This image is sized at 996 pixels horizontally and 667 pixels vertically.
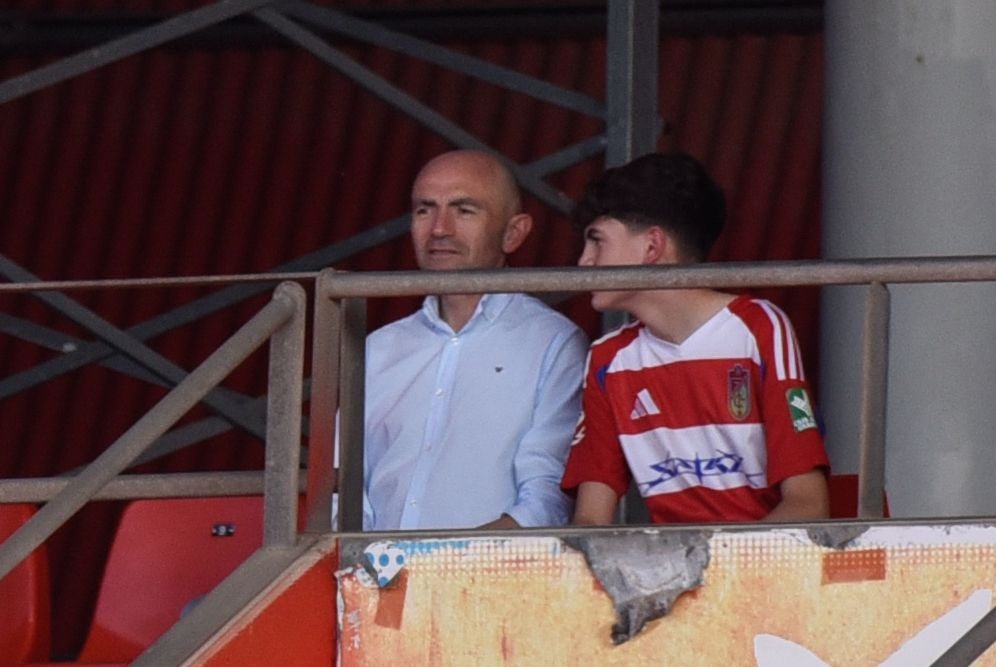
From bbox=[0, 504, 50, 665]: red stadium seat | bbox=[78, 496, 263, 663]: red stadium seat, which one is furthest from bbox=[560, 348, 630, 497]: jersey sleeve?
bbox=[0, 504, 50, 665]: red stadium seat

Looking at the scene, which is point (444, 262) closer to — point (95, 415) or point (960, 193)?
point (960, 193)

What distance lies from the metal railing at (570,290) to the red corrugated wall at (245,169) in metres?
5.77

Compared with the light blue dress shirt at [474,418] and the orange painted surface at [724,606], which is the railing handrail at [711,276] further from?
the light blue dress shirt at [474,418]

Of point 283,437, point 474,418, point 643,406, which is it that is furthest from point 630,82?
point 283,437

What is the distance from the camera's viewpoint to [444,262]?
14.6 feet

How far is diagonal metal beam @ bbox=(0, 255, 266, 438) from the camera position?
6.33m

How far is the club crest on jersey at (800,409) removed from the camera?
380 cm

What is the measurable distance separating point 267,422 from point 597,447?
0.72m

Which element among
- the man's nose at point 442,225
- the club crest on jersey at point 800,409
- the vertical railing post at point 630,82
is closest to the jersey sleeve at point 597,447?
the club crest on jersey at point 800,409

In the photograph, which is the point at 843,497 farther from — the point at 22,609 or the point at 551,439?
the point at 22,609

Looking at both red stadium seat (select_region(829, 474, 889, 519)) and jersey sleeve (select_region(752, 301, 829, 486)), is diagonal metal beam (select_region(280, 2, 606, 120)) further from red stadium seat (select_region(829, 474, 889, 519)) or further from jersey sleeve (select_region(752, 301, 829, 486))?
jersey sleeve (select_region(752, 301, 829, 486))

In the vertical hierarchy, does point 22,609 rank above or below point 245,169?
below

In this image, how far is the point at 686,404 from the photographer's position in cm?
390

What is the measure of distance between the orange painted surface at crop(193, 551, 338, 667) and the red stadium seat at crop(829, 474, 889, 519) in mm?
1065
